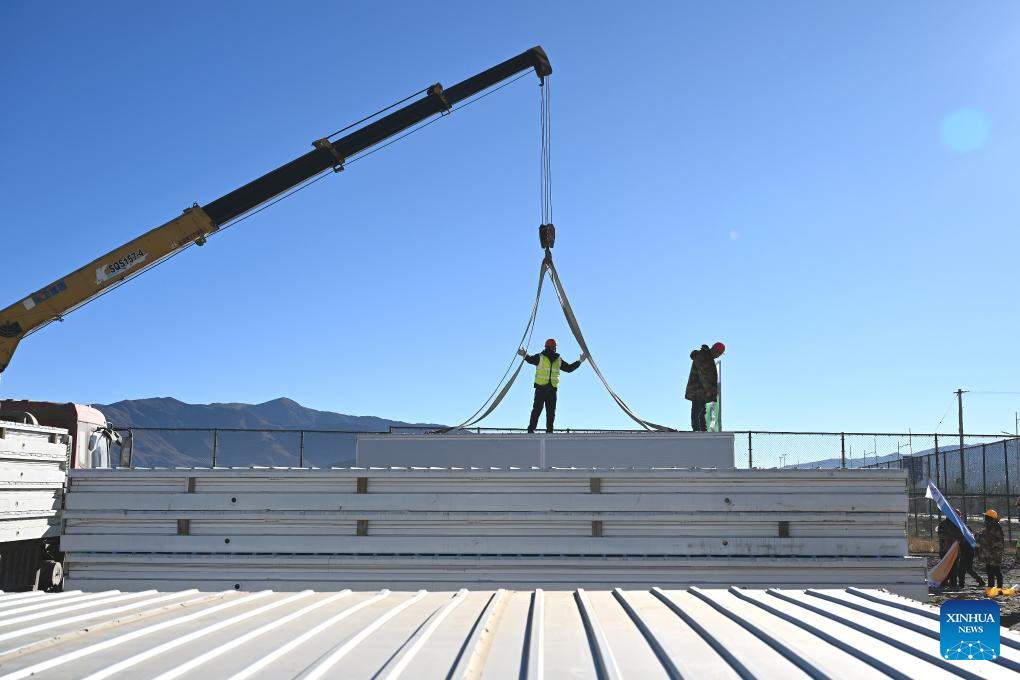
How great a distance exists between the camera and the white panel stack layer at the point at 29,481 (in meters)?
A: 8.96

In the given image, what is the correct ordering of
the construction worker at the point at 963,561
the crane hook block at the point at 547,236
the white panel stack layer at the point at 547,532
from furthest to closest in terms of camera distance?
the construction worker at the point at 963,561
the crane hook block at the point at 547,236
the white panel stack layer at the point at 547,532

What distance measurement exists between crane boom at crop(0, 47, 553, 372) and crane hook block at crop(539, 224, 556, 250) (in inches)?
133

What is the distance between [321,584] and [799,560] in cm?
454

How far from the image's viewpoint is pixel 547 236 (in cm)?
1397

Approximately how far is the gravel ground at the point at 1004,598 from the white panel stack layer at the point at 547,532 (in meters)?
1.49

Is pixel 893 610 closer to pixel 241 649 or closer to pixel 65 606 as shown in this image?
pixel 241 649

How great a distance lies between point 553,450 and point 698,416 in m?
2.56

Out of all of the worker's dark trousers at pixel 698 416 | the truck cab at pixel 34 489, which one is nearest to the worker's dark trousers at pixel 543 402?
the worker's dark trousers at pixel 698 416

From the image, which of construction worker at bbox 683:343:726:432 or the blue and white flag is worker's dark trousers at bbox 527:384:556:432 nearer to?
construction worker at bbox 683:343:726:432

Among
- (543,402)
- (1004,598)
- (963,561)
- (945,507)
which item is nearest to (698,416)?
(543,402)

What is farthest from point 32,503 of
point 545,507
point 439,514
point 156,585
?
point 545,507

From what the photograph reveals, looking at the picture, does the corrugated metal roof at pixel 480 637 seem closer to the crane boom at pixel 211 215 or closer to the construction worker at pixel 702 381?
the construction worker at pixel 702 381

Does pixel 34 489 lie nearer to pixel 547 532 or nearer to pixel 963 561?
pixel 547 532

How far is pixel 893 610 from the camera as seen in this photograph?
4.77 m
